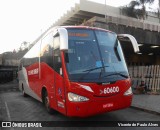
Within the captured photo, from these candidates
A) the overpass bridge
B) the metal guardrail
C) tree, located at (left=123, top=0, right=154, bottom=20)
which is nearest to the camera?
the metal guardrail

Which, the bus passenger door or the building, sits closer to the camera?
the bus passenger door

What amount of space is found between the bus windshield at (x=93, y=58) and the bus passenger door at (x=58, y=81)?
0.44 m

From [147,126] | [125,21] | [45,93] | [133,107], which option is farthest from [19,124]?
[125,21]

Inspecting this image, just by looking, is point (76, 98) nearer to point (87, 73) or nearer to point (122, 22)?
point (87, 73)

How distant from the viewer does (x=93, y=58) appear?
23.9 feet

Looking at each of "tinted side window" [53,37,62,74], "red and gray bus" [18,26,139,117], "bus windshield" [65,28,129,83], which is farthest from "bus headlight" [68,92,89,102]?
"tinted side window" [53,37,62,74]

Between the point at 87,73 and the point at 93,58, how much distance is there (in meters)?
0.59

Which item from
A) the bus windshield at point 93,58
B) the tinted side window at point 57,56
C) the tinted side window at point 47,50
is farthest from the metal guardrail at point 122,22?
the bus windshield at point 93,58

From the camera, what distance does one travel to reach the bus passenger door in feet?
23.8

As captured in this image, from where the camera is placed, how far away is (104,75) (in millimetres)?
7082

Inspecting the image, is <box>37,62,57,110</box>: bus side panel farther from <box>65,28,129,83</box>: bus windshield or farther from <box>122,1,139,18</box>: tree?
<box>122,1,139,18</box>: tree

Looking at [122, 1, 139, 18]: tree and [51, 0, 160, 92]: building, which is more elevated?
[122, 1, 139, 18]: tree

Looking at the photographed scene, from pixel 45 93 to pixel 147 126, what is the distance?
4144mm

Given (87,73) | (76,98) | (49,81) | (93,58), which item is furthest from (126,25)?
(76,98)
